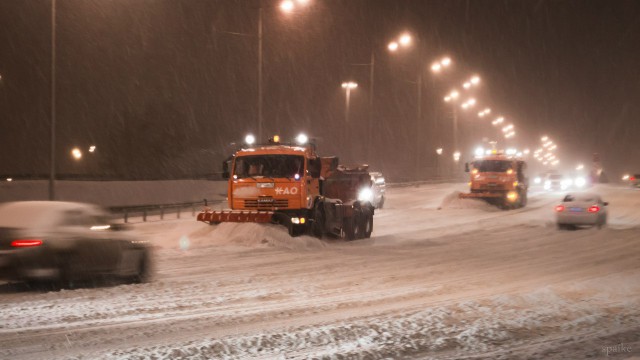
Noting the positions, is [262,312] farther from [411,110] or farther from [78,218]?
[411,110]

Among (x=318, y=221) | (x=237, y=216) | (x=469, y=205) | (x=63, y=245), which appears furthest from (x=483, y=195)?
(x=63, y=245)

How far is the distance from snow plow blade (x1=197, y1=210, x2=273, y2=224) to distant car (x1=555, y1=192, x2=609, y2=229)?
12591 millimetres

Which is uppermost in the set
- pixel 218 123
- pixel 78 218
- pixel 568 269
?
pixel 218 123

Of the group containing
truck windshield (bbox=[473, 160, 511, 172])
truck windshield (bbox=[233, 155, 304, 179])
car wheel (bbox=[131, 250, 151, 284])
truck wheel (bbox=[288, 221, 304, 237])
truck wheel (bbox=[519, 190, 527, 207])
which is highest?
truck windshield (bbox=[473, 160, 511, 172])

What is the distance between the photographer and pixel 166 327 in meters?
9.60

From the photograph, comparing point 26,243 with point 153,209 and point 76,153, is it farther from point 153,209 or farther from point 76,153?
point 76,153

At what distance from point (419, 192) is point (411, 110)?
5690cm

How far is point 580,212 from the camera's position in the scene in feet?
91.6

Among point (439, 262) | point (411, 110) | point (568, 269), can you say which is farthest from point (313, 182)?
point (411, 110)

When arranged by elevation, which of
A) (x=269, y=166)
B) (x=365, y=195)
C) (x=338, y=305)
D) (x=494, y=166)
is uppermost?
(x=494, y=166)

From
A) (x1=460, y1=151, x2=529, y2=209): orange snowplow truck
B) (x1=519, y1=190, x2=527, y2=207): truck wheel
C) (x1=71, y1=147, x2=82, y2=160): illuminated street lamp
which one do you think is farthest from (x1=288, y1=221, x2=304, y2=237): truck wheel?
(x1=71, y1=147, x2=82, y2=160): illuminated street lamp

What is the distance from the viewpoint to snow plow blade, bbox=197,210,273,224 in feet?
68.4

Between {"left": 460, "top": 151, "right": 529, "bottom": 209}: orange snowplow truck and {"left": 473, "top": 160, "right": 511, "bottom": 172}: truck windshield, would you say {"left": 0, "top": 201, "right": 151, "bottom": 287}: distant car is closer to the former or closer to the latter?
{"left": 460, "top": 151, "right": 529, "bottom": 209}: orange snowplow truck

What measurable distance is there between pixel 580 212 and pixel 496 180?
1144 cm
